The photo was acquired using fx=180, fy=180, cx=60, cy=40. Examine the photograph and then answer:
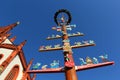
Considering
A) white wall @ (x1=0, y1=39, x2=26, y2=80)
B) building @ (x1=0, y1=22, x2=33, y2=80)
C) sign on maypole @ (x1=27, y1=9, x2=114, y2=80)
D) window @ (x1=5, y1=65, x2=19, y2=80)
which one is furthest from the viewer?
window @ (x1=5, y1=65, x2=19, y2=80)

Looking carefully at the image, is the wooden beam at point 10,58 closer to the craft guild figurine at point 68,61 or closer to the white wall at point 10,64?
the white wall at point 10,64

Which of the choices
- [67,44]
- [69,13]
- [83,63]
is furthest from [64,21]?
[83,63]

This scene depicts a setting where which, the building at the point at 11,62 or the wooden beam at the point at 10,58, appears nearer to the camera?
the wooden beam at the point at 10,58

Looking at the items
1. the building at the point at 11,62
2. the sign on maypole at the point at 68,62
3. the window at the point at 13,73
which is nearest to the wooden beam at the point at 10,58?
the building at the point at 11,62

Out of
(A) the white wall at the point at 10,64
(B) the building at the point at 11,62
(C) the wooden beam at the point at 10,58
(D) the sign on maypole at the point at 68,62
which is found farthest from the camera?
(B) the building at the point at 11,62

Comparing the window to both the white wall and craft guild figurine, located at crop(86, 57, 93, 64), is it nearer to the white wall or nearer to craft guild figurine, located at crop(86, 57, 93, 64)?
the white wall

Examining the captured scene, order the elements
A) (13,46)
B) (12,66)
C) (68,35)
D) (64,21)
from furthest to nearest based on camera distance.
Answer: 1. (13,46)
2. (12,66)
3. (64,21)
4. (68,35)

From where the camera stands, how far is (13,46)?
32.2 meters

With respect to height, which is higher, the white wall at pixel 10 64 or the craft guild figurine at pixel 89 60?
the white wall at pixel 10 64

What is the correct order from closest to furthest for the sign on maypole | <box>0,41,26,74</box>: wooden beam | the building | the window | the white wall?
the sign on maypole < <box>0,41,26,74</box>: wooden beam < the white wall < the building < the window

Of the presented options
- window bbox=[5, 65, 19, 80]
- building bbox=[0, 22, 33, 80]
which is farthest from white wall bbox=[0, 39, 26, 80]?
window bbox=[5, 65, 19, 80]

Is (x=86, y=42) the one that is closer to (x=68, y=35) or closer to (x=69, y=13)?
(x=68, y=35)

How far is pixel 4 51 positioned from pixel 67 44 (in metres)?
18.6

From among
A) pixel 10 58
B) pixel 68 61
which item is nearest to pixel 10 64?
pixel 10 58
